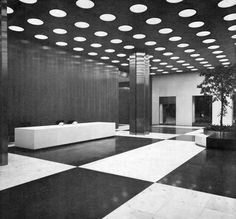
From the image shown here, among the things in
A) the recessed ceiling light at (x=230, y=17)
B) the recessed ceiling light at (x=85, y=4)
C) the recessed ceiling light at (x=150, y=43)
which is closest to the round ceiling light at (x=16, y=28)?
the recessed ceiling light at (x=85, y=4)

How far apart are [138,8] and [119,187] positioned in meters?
5.18

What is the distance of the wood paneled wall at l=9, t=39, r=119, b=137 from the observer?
8.30m

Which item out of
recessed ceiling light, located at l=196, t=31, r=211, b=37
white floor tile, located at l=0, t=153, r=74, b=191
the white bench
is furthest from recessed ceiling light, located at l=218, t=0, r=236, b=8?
the white bench

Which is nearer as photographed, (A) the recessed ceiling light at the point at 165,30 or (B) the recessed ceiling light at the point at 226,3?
(B) the recessed ceiling light at the point at 226,3

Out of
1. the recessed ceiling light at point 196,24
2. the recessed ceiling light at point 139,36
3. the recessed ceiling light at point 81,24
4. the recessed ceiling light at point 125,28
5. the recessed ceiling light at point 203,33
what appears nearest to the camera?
the recessed ceiling light at point 196,24

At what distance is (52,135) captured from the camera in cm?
679

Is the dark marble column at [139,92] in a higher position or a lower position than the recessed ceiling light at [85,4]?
lower

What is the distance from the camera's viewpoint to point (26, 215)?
2.35 metres

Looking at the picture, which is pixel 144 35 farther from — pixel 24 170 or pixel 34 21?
pixel 24 170

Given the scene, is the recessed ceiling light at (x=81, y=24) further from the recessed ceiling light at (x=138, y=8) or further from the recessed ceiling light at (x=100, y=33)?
the recessed ceiling light at (x=138, y=8)

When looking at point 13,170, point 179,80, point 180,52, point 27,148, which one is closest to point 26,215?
point 13,170

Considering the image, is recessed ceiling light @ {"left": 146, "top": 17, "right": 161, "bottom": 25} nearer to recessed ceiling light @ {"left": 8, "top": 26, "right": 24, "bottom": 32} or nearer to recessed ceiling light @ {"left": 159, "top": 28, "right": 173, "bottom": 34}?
recessed ceiling light @ {"left": 159, "top": 28, "right": 173, "bottom": 34}

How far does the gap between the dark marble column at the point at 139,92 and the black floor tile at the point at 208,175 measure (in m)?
5.35

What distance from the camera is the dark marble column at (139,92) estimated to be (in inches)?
415
